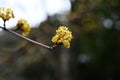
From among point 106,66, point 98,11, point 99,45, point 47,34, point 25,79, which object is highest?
point 98,11

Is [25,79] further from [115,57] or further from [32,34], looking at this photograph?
[32,34]

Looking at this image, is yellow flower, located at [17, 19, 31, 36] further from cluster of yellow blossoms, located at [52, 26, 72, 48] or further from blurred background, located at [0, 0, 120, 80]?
blurred background, located at [0, 0, 120, 80]

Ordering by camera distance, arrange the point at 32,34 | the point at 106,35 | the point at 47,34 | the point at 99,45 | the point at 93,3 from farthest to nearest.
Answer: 1. the point at 99,45
2. the point at 106,35
3. the point at 47,34
4. the point at 32,34
5. the point at 93,3

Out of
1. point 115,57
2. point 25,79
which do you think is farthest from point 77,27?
point 25,79

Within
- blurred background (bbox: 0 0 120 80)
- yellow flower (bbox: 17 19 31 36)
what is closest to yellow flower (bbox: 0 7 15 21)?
yellow flower (bbox: 17 19 31 36)

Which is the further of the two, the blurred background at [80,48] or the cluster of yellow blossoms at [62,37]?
the blurred background at [80,48]

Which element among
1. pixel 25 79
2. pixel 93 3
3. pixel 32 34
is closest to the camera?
pixel 93 3

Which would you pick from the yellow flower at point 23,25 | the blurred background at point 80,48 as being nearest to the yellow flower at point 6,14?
the yellow flower at point 23,25

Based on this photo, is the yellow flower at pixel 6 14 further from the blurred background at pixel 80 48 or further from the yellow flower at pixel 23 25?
the blurred background at pixel 80 48

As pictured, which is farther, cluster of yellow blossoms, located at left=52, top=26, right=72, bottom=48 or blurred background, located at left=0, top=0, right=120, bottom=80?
blurred background, located at left=0, top=0, right=120, bottom=80
